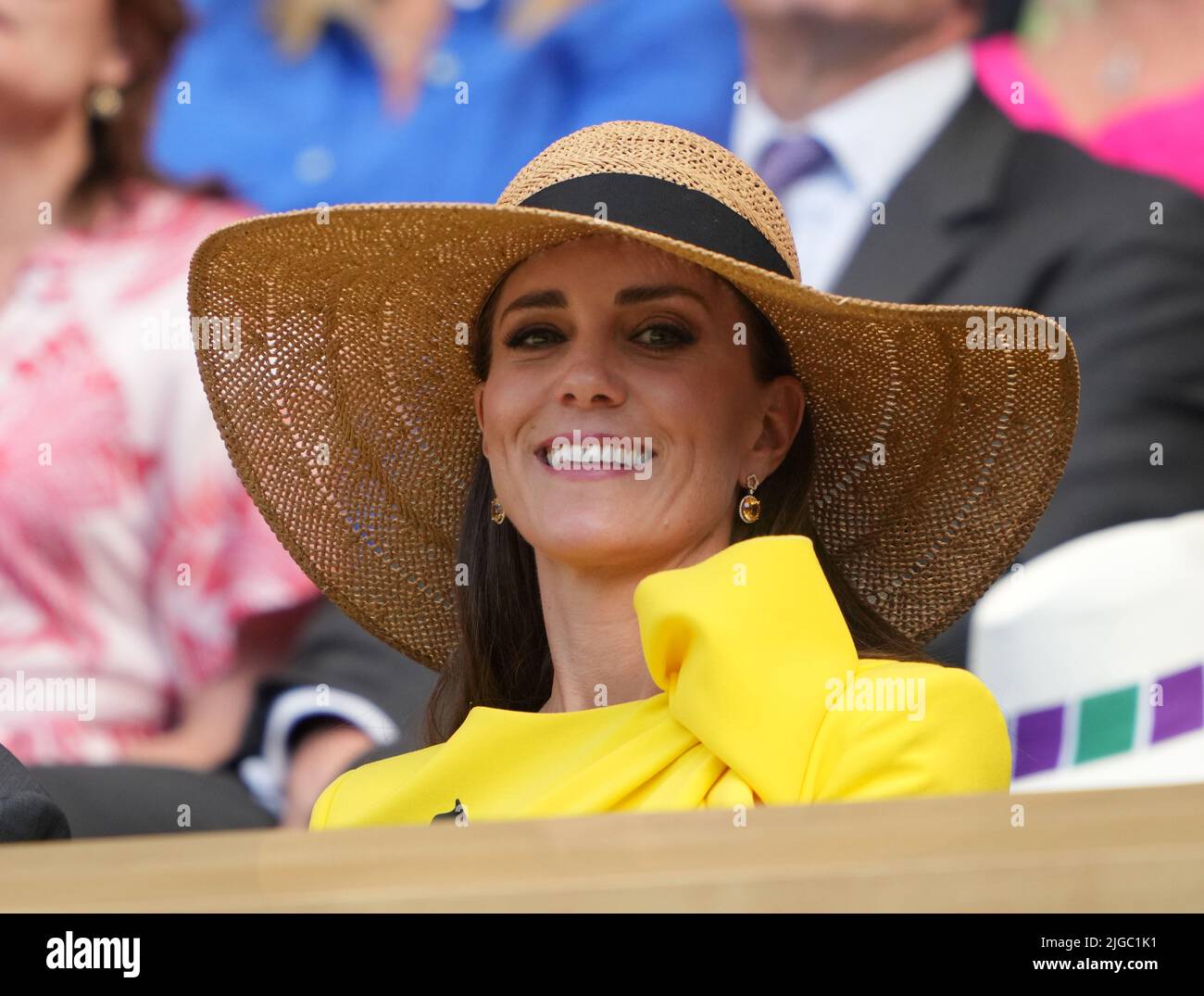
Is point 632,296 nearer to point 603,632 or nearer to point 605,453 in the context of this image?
point 605,453

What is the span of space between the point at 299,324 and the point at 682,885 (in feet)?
4.89

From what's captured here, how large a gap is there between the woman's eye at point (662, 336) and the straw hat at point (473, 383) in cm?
9

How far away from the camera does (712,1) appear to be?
290 centimetres

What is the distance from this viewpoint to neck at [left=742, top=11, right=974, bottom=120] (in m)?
2.87

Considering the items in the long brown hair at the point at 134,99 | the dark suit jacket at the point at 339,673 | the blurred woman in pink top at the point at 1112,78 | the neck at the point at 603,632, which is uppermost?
the long brown hair at the point at 134,99

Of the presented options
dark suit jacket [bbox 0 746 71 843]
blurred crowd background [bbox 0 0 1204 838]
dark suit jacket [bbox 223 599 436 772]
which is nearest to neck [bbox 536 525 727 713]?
dark suit jacket [bbox 0 746 71 843]

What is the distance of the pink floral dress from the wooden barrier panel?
2462 millimetres

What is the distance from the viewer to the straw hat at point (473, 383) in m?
1.65
